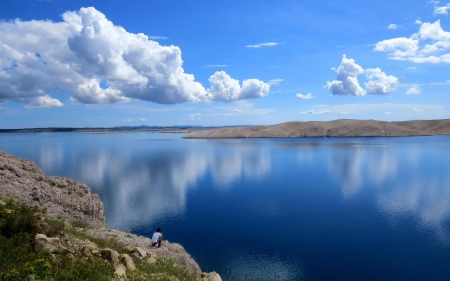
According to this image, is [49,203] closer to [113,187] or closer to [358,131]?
[113,187]

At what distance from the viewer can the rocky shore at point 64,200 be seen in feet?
54.1

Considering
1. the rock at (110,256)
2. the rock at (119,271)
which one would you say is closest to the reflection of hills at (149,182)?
the rock at (110,256)

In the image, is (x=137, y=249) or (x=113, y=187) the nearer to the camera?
(x=137, y=249)

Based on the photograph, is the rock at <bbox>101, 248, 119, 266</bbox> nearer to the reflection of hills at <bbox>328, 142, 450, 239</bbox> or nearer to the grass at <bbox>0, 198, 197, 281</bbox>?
the grass at <bbox>0, 198, 197, 281</bbox>

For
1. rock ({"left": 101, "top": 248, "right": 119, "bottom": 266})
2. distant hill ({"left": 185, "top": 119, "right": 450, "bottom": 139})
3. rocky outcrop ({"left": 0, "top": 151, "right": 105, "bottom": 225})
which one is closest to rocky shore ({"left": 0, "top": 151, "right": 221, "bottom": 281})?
rocky outcrop ({"left": 0, "top": 151, "right": 105, "bottom": 225})

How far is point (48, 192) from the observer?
2111cm

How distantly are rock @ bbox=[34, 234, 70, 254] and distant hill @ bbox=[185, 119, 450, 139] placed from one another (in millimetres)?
161389

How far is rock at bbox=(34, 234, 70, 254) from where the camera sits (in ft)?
28.7

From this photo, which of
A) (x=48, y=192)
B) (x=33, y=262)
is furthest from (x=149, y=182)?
(x=33, y=262)

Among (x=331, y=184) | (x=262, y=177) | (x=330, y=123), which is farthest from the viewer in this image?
(x=330, y=123)

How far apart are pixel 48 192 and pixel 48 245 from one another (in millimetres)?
13867

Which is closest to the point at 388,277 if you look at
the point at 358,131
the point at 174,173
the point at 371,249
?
the point at 371,249

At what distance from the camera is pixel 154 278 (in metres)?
9.12

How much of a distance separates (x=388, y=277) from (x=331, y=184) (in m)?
24.6
